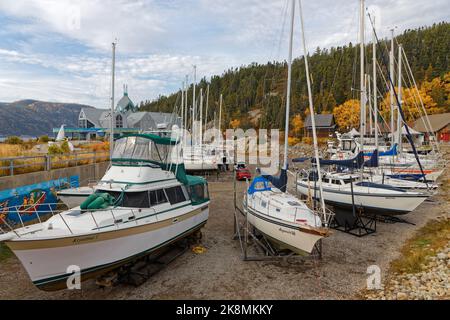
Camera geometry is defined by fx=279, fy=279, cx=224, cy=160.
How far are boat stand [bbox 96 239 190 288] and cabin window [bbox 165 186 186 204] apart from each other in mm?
1944

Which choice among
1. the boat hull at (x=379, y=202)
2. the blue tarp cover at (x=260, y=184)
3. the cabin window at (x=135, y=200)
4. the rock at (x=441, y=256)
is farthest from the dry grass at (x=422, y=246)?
the cabin window at (x=135, y=200)

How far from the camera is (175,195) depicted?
34.7 ft

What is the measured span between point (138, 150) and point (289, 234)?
6.13 m

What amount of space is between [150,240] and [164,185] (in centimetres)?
216

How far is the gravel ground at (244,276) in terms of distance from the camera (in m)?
8.13

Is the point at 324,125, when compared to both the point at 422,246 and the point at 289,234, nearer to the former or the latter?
the point at 422,246

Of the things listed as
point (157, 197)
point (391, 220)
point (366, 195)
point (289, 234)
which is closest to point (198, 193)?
point (157, 197)

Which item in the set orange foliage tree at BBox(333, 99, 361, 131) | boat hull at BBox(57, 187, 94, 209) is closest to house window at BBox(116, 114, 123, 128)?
boat hull at BBox(57, 187, 94, 209)

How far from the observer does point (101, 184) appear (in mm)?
9773
